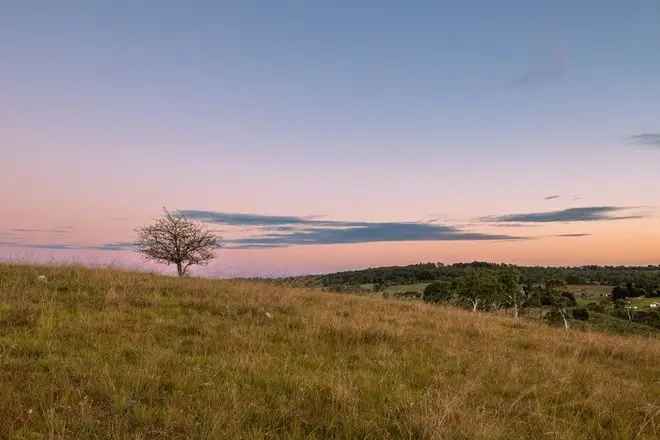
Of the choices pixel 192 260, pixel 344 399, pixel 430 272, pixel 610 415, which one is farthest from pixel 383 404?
pixel 430 272

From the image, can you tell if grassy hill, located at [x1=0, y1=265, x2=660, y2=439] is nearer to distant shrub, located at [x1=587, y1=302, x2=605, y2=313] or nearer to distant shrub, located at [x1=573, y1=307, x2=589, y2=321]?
distant shrub, located at [x1=573, y1=307, x2=589, y2=321]

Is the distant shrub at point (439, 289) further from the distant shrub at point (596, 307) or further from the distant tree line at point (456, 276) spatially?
the distant shrub at point (596, 307)

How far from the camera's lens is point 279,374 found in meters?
7.34

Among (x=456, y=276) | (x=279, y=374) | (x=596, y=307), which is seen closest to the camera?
(x=279, y=374)

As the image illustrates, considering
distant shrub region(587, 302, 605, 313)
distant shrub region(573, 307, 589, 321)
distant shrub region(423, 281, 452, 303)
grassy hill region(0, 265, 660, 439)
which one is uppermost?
grassy hill region(0, 265, 660, 439)

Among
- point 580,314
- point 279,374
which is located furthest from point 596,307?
point 279,374

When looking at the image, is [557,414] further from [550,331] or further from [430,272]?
[430,272]

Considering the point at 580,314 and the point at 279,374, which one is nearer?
the point at 279,374

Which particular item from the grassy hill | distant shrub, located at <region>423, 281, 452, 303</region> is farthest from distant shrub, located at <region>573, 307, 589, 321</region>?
the grassy hill

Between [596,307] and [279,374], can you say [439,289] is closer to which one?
[596,307]

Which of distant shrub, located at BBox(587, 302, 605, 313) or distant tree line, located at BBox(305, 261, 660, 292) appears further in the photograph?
distant shrub, located at BBox(587, 302, 605, 313)

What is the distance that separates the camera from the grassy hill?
5.43m

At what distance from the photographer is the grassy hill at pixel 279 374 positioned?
5.43 m

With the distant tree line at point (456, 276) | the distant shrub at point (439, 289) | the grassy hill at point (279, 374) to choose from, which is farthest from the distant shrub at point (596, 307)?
the grassy hill at point (279, 374)
